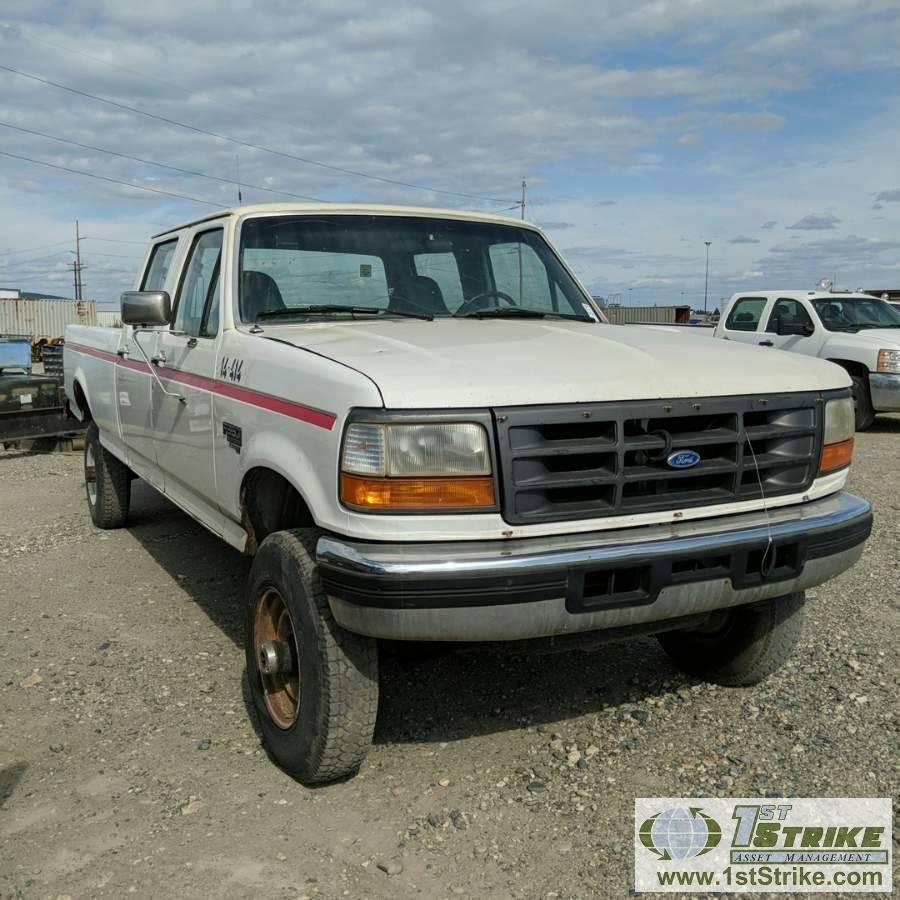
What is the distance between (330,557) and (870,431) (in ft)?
36.2

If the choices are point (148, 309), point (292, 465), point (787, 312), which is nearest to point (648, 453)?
point (292, 465)

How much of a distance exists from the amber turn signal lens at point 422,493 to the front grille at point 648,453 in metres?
0.08

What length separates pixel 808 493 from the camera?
121 inches

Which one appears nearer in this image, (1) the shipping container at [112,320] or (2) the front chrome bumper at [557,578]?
(2) the front chrome bumper at [557,578]

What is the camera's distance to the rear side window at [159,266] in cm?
509

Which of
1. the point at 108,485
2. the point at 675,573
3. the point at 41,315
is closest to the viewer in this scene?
the point at 675,573

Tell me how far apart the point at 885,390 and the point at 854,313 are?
1614 mm

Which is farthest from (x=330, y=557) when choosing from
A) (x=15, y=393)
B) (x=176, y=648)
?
(x=15, y=393)

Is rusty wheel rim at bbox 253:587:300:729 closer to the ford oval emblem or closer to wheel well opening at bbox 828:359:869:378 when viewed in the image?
the ford oval emblem

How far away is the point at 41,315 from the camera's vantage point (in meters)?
42.7

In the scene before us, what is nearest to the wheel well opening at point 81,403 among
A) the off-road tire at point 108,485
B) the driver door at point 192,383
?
the off-road tire at point 108,485

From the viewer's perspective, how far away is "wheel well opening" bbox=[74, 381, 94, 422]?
662 centimetres

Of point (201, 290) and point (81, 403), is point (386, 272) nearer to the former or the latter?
point (201, 290)

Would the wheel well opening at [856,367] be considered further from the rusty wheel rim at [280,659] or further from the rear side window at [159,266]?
the rusty wheel rim at [280,659]
